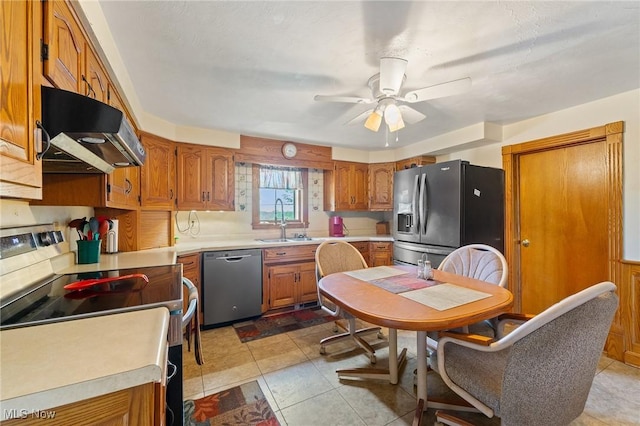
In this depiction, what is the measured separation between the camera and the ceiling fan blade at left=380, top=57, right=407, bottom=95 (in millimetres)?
1570

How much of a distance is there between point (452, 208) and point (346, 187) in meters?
1.70

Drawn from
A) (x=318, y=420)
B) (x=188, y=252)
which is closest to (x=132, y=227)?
(x=188, y=252)

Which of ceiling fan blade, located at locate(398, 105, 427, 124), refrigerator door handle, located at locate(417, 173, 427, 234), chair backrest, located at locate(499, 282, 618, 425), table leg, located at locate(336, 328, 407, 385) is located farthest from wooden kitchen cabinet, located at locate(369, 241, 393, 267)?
chair backrest, located at locate(499, 282, 618, 425)

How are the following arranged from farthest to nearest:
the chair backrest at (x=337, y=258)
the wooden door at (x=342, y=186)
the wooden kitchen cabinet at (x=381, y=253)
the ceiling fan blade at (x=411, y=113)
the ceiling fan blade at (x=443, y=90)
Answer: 1. the wooden door at (x=342, y=186)
2. the wooden kitchen cabinet at (x=381, y=253)
3. the chair backrest at (x=337, y=258)
4. the ceiling fan blade at (x=411, y=113)
5. the ceiling fan blade at (x=443, y=90)

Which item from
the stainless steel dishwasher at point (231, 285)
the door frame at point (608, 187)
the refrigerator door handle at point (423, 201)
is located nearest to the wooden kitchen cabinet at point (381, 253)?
the refrigerator door handle at point (423, 201)

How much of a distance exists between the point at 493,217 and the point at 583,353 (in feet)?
6.80

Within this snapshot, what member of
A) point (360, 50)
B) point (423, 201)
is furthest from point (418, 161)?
point (360, 50)

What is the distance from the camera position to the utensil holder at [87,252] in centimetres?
186

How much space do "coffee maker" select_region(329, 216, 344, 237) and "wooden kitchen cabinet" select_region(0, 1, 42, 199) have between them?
346 cm

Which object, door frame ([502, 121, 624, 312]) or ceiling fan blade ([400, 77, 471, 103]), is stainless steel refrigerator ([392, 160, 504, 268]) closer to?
door frame ([502, 121, 624, 312])

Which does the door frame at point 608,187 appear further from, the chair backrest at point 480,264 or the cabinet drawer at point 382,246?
the cabinet drawer at point 382,246

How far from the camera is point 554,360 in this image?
A: 0.97 m

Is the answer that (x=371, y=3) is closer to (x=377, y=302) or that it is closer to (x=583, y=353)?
(x=377, y=302)

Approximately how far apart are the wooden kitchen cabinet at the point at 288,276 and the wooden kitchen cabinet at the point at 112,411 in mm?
2522
